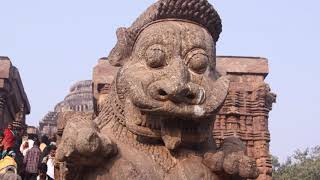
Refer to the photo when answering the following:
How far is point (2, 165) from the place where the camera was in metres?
6.11

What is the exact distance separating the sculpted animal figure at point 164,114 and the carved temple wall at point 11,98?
715cm

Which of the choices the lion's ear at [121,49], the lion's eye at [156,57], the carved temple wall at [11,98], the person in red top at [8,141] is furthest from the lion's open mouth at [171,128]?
the carved temple wall at [11,98]

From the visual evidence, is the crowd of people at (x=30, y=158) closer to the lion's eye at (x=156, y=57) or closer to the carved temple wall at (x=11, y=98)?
the carved temple wall at (x=11, y=98)

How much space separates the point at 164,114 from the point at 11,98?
27.8ft

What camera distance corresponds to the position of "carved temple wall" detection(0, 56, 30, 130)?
978 cm

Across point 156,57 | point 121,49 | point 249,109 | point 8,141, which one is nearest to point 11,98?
point 8,141

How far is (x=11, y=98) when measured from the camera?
1062 centimetres

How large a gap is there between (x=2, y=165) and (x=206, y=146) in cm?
371

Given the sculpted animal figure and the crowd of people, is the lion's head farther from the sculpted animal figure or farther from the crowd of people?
the crowd of people

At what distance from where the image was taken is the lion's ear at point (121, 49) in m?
3.08

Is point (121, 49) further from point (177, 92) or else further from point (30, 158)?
point (30, 158)

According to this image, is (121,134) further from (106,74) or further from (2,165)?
(106,74)

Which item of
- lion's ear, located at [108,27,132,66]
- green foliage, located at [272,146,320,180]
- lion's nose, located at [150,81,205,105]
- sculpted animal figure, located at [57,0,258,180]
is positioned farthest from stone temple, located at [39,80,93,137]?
lion's nose, located at [150,81,205,105]

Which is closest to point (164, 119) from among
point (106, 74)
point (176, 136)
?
point (176, 136)
